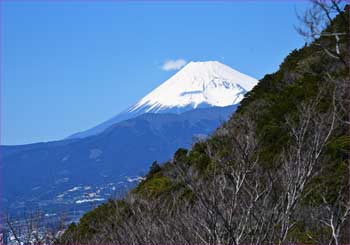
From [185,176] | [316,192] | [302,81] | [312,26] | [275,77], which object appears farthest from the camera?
[275,77]

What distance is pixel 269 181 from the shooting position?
13383 mm

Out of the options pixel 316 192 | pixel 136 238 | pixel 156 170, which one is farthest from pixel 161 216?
pixel 156 170

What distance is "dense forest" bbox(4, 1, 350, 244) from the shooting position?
34.1 ft

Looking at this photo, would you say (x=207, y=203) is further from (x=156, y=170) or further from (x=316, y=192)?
(x=156, y=170)

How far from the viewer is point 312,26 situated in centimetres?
717

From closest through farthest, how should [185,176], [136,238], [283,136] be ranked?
1. [185,176]
2. [136,238]
3. [283,136]

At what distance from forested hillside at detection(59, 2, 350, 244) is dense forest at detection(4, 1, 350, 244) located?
29 millimetres

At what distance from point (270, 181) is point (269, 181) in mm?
806

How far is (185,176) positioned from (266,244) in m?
1.94

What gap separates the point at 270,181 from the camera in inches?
496

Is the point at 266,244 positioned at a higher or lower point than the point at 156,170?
lower

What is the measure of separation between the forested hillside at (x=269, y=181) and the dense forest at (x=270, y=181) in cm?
3

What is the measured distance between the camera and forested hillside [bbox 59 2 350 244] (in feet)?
34.4

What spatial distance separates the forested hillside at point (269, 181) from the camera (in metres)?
10.5
